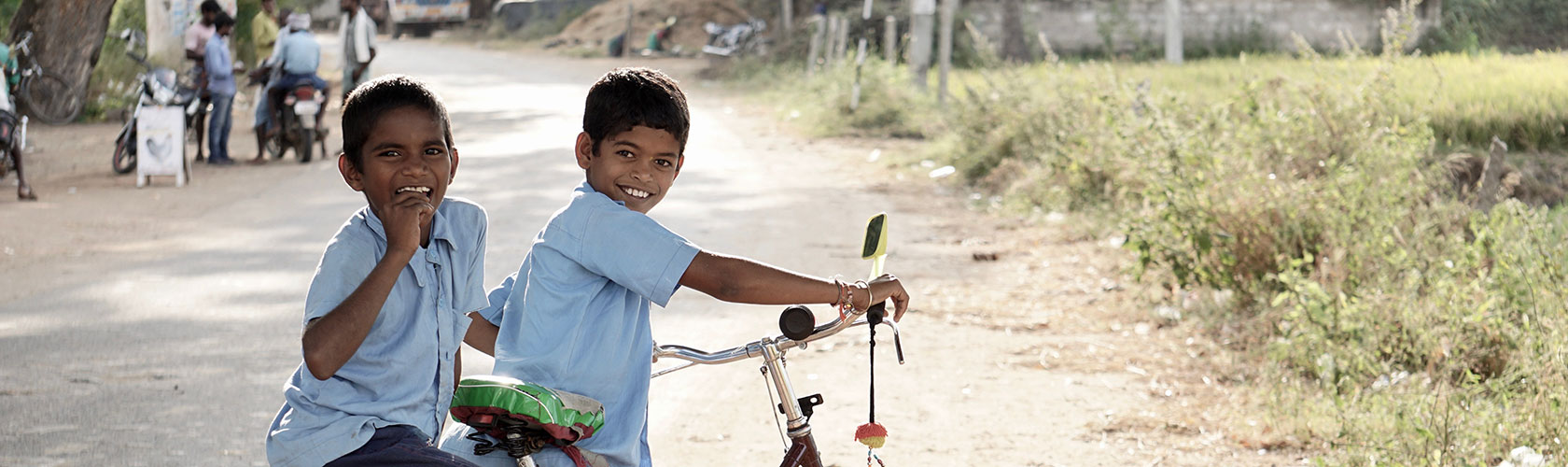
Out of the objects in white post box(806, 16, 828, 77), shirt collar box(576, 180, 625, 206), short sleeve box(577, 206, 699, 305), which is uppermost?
shirt collar box(576, 180, 625, 206)

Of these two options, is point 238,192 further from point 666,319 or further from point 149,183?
point 666,319

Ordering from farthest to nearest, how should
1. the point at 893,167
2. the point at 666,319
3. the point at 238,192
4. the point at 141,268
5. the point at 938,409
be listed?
the point at 893,167 < the point at 238,192 < the point at 141,268 < the point at 666,319 < the point at 938,409

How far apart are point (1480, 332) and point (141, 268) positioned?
242 inches

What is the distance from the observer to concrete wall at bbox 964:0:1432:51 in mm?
26312

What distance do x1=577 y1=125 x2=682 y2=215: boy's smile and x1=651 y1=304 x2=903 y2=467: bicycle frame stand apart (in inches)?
10.9

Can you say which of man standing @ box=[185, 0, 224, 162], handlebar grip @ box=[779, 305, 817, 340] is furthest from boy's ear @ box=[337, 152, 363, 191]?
man standing @ box=[185, 0, 224, 162]

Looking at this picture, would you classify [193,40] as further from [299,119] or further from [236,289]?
[236,289]

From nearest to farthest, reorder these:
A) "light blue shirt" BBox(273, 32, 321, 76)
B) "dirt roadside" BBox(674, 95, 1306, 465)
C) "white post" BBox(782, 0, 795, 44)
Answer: "dirt roadside" BBox(674, 95, 1306, 465) → "light blue shirt" BBox(273, 32, 321, 76) → "white post" BBox(782, 0, 795, 44)

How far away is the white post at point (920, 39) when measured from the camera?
1661cm

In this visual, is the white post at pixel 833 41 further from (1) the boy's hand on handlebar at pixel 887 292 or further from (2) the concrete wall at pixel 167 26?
(1) the boy's hand on handlebar at pixel 887 292

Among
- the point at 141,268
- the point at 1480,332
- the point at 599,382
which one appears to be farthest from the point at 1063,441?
the point at 141,268

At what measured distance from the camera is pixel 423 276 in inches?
90.0

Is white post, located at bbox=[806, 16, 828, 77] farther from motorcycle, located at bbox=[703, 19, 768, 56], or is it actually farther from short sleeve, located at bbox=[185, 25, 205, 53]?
short sleeve, located at bbox=[185, 25, 205, 53]

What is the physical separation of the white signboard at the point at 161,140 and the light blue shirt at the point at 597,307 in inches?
373
